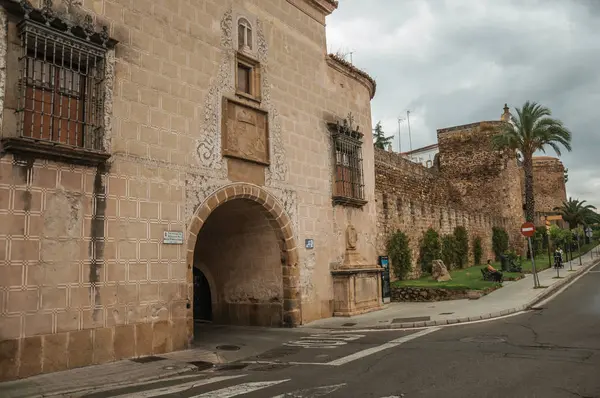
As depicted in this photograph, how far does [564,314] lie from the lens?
1166 cm

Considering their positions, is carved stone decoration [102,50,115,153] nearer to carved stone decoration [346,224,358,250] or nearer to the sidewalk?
the sidewalk

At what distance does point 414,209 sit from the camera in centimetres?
2288

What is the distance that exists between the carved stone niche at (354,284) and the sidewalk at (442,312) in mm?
367

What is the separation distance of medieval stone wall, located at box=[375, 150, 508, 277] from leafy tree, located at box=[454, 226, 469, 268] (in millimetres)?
414

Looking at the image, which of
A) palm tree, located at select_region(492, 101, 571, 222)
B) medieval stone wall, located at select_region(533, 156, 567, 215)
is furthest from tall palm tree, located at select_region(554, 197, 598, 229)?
palm tree, located at select_region(492, 101, 571, 222)

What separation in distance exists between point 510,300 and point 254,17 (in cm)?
1114

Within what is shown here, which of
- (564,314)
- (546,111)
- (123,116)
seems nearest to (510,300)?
(564,314)

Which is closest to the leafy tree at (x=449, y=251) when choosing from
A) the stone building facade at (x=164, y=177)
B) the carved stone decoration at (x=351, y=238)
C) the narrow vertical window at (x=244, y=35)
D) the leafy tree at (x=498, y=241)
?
the leafy tree at (x=498, y=241)

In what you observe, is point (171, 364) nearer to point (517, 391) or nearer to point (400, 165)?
point (517, 391)

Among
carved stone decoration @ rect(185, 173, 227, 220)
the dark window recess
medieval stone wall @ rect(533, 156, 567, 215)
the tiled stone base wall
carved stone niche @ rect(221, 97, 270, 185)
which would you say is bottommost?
the tiled stone base wall

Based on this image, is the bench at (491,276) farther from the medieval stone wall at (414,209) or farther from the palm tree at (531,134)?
the palm tree at (531,134)

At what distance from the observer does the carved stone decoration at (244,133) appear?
11109mm

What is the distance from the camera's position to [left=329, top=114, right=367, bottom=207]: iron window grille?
14.9m

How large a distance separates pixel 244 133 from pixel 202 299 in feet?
20.5
